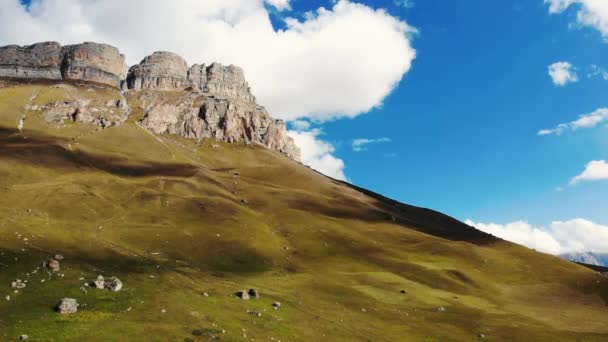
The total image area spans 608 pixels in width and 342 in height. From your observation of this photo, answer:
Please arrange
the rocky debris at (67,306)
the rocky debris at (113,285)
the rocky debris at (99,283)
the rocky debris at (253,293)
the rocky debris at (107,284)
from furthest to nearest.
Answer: the rocky debris at (253,293) → the rocky debris at (113,285) → the rocky debris at (107,284) → the rocky debris at (99,283) → the rocky debris at (67,306)

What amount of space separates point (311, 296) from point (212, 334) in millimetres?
30729

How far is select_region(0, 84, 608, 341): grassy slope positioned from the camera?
45288 millimetres

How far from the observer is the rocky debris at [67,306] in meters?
40.9

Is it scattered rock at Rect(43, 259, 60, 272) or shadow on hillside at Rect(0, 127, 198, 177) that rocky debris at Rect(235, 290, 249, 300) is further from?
shadow on hillside at Rect(0, 127, 198, 177)

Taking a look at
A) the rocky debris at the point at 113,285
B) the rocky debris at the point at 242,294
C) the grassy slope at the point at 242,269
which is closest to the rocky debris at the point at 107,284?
the rocky debris at the point at 113,285

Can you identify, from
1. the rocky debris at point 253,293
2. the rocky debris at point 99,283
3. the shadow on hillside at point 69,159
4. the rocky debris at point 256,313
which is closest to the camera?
the rocky debris at point 99,283

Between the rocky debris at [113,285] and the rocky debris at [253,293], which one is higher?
the rocky debris at [253,293]

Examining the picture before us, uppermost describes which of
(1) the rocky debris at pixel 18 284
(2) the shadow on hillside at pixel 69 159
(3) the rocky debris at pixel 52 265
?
(2) the shadow on hillside at pixel 69 159

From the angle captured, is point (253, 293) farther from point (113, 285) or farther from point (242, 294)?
point (113, 285)

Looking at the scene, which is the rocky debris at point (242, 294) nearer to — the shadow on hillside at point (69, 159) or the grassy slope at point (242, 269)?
the grassy slope at point (242, 269)

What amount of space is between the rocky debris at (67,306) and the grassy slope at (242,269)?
42.2 inches

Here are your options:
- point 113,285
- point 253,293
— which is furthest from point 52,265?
point 253,293

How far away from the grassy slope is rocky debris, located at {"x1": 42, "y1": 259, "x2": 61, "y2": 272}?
63.6 inches

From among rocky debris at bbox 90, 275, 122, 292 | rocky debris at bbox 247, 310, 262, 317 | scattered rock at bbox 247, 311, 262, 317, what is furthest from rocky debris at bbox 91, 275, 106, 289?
scattered rock at bbox 247, 311, 262, 317
